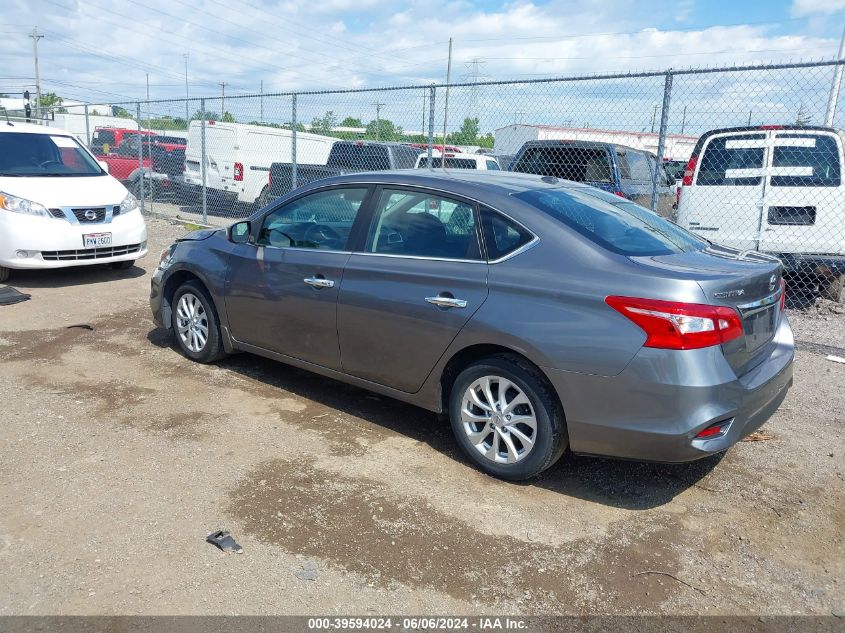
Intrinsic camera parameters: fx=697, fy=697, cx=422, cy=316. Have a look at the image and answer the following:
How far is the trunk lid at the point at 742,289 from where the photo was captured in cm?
326

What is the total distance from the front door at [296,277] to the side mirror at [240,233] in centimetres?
6

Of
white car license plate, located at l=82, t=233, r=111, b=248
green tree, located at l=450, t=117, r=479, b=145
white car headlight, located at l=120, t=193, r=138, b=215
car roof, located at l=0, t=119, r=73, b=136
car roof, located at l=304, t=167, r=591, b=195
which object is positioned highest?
green tree, located at l=450, t=117, r=479, b=145

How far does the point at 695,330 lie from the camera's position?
316 centimetres

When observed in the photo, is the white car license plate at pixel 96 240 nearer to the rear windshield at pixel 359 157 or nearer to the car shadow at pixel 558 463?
the car shadow at pixel 558 463

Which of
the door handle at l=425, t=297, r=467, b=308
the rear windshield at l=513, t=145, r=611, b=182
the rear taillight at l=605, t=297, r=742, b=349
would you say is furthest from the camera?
the rear windshield at l=513, t=145, r=611, b=182

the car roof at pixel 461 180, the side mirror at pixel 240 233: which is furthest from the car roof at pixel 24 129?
the car roof at pixel 461 180

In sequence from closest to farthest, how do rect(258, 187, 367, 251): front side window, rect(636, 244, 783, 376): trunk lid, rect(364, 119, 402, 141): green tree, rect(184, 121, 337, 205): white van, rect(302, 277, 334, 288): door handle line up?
rect(636, 244, 783, 376): trunk lid → rect(302, 277, 334, 288): door handle → rect(258, 187, 367, 251): front side window → rect(364, 119, 402, 141): green tree → rect(184, 121, 337, 205): white van

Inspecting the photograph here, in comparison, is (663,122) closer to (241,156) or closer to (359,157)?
(359,157)

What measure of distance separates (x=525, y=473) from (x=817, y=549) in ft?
4.57

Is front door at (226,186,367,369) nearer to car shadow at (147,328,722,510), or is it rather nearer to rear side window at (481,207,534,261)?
car shadow at (147,328,722,510)

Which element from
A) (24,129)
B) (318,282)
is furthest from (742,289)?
(24,129)

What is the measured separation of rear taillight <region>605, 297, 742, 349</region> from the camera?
3150 mm

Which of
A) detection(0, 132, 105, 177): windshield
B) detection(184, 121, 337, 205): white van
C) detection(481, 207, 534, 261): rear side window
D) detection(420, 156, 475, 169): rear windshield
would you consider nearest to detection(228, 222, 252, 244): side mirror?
detection(481, 207, 534, 261): rear side window

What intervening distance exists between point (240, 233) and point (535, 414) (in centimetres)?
273
